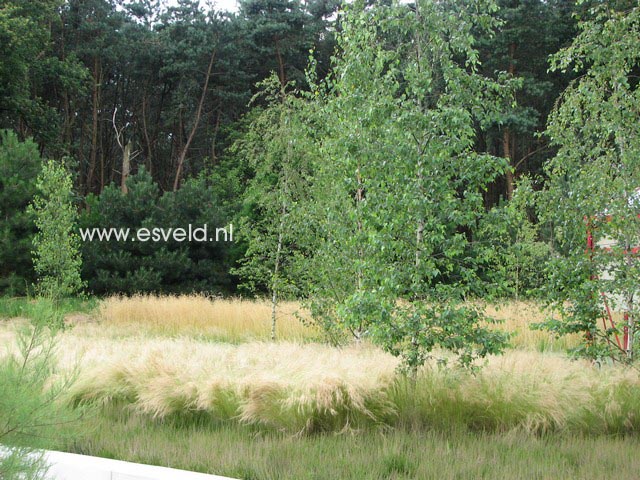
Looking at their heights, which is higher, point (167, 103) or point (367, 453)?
point (167, 103)

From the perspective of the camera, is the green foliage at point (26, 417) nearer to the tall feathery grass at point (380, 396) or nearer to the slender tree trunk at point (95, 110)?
the tall feathery grass at point (380, 396)

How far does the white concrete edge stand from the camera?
11.6ft

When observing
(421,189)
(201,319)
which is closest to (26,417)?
(421,189)

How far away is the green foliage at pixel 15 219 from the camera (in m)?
15.9

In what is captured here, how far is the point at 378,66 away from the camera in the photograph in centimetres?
660

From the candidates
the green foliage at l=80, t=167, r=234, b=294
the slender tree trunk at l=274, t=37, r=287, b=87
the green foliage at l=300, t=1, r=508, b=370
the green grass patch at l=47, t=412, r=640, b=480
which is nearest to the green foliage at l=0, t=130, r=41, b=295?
the green foliage at l=80, t=167, r=234, b=294

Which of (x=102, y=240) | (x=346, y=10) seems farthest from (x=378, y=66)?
(x=102, y=240)

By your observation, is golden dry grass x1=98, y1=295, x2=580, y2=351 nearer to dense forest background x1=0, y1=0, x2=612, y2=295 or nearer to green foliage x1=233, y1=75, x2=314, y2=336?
green foliage x1=233, y1=75, x2=314, y2=336

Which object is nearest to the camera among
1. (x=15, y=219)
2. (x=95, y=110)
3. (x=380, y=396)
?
(x=380, y=396)

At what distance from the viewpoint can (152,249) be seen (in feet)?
58.6

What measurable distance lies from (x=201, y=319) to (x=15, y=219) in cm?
622

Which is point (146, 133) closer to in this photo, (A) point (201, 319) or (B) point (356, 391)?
(A) point (201, 319)

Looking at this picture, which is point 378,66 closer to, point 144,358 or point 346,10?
point 346,10

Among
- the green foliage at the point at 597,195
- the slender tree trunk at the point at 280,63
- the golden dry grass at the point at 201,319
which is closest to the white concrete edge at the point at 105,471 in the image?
the green foliage at the point at 597,195
